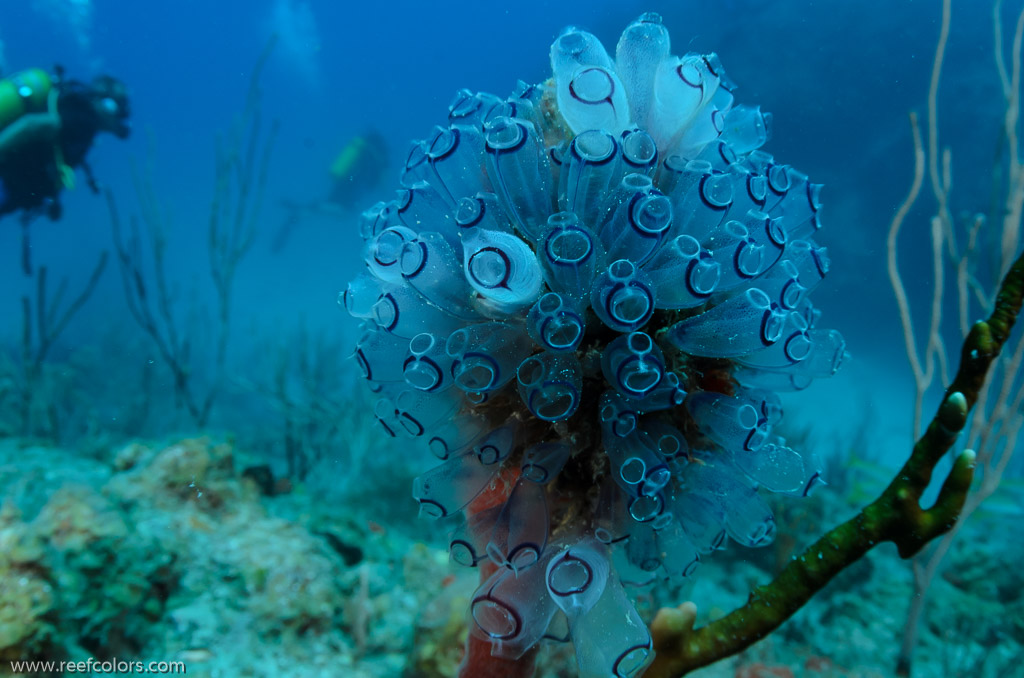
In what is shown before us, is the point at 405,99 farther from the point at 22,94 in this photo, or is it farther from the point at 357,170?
the point at 22,94

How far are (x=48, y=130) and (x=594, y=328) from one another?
31.0ft

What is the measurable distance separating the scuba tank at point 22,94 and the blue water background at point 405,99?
4.39 feet

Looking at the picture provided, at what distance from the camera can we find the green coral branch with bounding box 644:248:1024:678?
129 cm

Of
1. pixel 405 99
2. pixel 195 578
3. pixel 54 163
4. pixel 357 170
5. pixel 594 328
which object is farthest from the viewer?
pixel 405 99

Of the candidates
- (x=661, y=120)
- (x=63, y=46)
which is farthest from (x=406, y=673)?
(x=63, y=46)

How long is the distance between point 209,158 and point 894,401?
82.8 m

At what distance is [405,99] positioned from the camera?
2215 inches

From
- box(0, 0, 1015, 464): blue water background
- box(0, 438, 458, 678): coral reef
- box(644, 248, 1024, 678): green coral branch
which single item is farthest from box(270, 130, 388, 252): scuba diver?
box(644, 248, 1024, 678): green coral branch

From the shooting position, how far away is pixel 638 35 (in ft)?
5.02

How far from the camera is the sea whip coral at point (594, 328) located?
4.14 ft

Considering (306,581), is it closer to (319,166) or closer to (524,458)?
(524,458)

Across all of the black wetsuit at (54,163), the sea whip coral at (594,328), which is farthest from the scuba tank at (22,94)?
the sea whip coral at (594,328)

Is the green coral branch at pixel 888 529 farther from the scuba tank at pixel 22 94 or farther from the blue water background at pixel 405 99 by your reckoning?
the scuba tank at pixel 22 94

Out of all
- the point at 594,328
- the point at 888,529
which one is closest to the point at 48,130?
the point at 594,328
